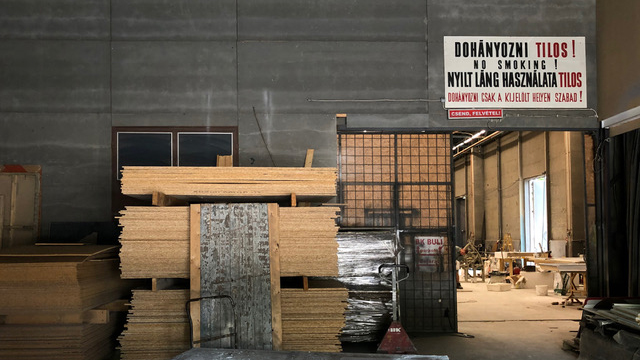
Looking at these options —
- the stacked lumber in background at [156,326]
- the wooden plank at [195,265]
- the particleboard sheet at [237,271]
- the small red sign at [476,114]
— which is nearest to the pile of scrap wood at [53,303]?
the stacked lumber in background at [156,326]

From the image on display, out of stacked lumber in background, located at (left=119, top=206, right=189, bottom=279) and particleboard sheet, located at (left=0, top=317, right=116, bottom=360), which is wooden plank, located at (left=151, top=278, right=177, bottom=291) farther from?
particleboard sheet, located at (left=0, top=317, right=116, bottom=360)

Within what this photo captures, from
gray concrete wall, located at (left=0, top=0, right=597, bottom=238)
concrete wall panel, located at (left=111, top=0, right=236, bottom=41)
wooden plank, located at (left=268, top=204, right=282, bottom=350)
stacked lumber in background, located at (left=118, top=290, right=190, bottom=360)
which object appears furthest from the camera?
concrete wall panel, located at (left=111, top=0, right=236, bottom=41)

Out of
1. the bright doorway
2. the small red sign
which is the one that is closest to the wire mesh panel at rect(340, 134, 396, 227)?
the small red sign

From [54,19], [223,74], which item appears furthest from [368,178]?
[54,19]

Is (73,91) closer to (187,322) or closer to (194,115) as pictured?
(194,115)

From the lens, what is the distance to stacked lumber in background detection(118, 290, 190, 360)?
598cm

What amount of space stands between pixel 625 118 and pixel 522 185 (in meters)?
13.0

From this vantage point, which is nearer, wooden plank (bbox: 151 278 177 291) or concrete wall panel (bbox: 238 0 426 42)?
wooden plank (bbox: 151 278 177 291)

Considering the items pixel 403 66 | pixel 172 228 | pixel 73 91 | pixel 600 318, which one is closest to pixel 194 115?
pixel 73 91

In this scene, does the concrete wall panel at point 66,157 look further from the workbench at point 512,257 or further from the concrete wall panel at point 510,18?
the workbench at point 512,257

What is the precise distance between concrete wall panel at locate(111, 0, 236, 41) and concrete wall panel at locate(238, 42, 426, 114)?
1.56ft

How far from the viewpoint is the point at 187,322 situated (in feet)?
19.6

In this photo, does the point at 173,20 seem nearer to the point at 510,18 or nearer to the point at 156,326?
the point at 156,326

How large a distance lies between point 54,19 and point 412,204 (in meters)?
5.90
